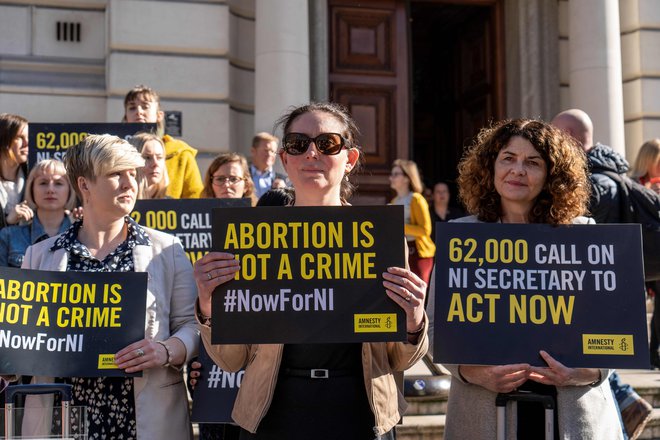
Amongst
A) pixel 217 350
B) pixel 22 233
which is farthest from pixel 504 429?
pixel 22 233

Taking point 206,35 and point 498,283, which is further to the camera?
point 206,35

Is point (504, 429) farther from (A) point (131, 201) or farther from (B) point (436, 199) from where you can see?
(B) point (436, 199)

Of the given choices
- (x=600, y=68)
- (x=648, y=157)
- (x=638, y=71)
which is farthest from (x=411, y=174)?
(x=638, y=71)

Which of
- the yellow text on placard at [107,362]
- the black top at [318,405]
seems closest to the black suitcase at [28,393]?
the yellow text on placard at [107,362]

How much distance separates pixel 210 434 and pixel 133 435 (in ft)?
3.52

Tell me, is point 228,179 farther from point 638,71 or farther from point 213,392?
point 638,71

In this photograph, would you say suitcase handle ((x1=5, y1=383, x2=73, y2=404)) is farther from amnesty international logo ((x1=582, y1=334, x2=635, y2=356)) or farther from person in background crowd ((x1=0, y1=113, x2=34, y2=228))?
person in background crowd ((x1=0, y1=113, x2=34, y2=228))

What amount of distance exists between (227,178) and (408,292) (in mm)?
3170

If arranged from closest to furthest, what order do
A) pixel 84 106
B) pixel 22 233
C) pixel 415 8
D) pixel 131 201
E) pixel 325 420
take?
pixel 325 420 < pixel 131 201 < pixel 22 233 < pixel 84 106 < pixel 415 8

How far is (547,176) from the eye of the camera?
351 cm

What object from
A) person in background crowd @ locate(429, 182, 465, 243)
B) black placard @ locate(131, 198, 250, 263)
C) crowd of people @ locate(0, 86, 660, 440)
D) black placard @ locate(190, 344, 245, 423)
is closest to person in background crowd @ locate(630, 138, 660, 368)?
crowd of people @ locate(0, 86, 660, 440)

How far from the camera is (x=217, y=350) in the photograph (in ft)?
10.0

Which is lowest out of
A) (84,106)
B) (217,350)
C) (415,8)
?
(217,350)

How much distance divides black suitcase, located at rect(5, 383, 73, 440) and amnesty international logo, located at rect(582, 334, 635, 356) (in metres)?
1.77
